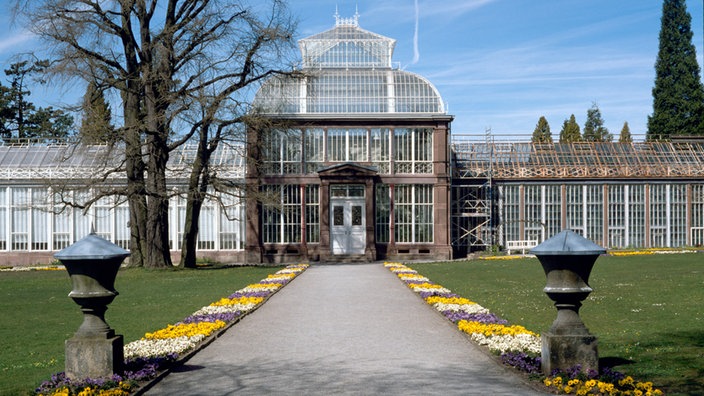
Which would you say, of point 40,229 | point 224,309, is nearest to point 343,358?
point 224,309

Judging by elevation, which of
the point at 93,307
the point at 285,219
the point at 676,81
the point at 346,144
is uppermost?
the point at 676,81

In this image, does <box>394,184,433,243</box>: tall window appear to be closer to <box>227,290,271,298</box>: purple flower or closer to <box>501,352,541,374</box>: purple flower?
<box>227,290,271,298</box>: purple flower

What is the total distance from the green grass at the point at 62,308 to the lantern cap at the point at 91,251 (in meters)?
1.81

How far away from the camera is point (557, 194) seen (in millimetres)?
49281

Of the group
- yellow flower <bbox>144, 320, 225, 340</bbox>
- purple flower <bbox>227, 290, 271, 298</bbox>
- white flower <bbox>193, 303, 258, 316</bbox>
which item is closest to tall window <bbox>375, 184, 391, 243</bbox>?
purple flower <bbox>227, 290, 271, 298</bbox>

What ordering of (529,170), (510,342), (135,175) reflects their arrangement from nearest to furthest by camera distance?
(510,342), (135,175), (529,170)

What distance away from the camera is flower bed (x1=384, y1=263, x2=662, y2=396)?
10.1 metres

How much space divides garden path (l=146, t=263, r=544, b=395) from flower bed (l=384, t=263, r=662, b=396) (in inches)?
10.0

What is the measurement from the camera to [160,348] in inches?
522

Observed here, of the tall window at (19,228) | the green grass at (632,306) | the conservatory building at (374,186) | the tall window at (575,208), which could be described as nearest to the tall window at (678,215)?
the conservatory building at (374,186)

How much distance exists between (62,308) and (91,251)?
431 inches

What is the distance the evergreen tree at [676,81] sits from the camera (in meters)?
70.5

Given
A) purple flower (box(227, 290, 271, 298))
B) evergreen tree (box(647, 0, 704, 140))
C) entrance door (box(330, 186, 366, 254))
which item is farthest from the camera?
evergreen tree (box(647, 0, 704, 140))

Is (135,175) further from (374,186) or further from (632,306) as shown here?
(632,306)
